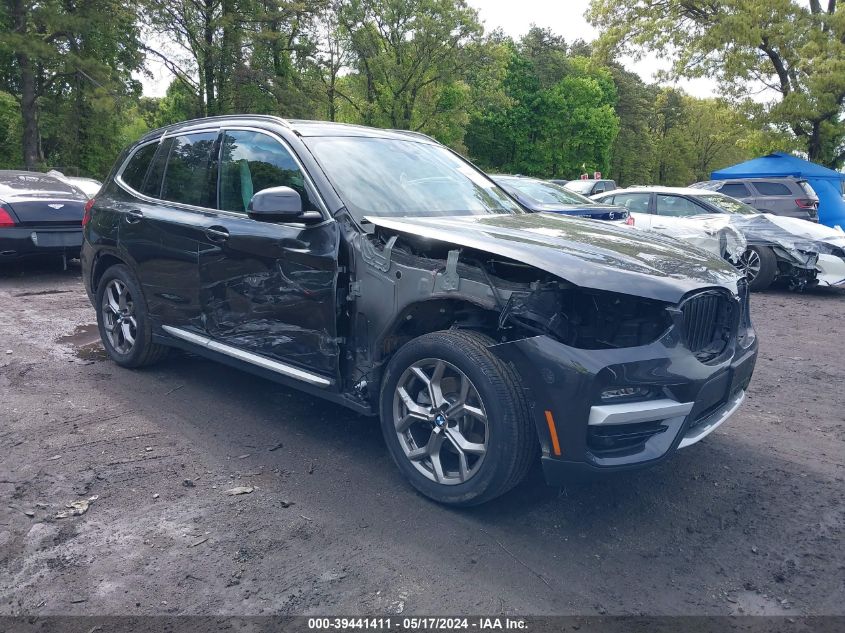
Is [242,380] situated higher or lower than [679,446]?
lower

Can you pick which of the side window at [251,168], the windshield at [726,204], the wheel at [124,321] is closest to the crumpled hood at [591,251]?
the side window at [251,168]

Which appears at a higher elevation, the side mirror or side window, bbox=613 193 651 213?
side window, bbox=613 193 651 213

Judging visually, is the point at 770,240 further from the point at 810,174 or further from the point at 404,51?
the point at 404,51

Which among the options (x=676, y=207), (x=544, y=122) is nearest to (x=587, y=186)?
(x=676, y=207)

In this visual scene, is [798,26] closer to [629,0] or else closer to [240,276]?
[629,0]

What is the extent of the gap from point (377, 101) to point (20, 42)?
13821 millimetres

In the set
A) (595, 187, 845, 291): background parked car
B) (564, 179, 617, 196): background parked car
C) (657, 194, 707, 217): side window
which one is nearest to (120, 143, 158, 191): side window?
(595, 187, 845, 291): background parked car

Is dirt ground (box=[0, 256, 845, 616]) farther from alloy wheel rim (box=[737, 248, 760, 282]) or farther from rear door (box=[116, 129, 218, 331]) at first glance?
alloy wheel rim (box=[737, 248, 760, 282])

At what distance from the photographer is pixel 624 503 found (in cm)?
341

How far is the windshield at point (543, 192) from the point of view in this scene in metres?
9.34

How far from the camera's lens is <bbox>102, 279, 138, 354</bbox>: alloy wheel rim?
5.29m

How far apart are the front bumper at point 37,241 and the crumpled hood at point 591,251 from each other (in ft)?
23.5

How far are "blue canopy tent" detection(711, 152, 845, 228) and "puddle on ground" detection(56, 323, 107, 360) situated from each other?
1879 cm

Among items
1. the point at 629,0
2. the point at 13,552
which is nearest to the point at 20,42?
the point at 629,0
